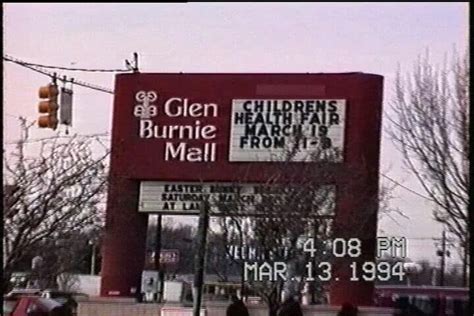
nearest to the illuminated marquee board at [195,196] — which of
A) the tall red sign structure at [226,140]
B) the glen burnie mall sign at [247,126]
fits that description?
the tall red sign structure at [226,140]

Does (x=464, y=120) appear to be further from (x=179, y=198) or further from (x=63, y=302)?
(x=63, y=302)

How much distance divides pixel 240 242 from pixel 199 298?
577 mm

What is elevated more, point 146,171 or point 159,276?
point 146,171

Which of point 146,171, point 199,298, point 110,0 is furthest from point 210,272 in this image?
point 110,0

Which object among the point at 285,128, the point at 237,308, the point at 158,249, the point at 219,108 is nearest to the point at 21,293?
the point at 158,249

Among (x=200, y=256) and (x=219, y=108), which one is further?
(x=219, y=108)

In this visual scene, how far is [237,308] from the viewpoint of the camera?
34.7 ft

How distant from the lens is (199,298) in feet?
35.1

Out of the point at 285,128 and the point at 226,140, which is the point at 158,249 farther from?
the point at 285,128

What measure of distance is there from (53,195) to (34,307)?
912 mm

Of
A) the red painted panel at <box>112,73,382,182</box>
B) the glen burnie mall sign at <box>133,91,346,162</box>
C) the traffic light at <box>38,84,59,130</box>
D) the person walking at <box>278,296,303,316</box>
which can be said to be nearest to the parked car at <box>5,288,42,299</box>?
the red painted panel at <box>112,73,382,182</box>

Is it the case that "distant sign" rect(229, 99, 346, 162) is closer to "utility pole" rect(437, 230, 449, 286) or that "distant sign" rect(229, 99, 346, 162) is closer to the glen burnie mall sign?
the glen burnie mall sign

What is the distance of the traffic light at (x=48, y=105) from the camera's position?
1077cm
